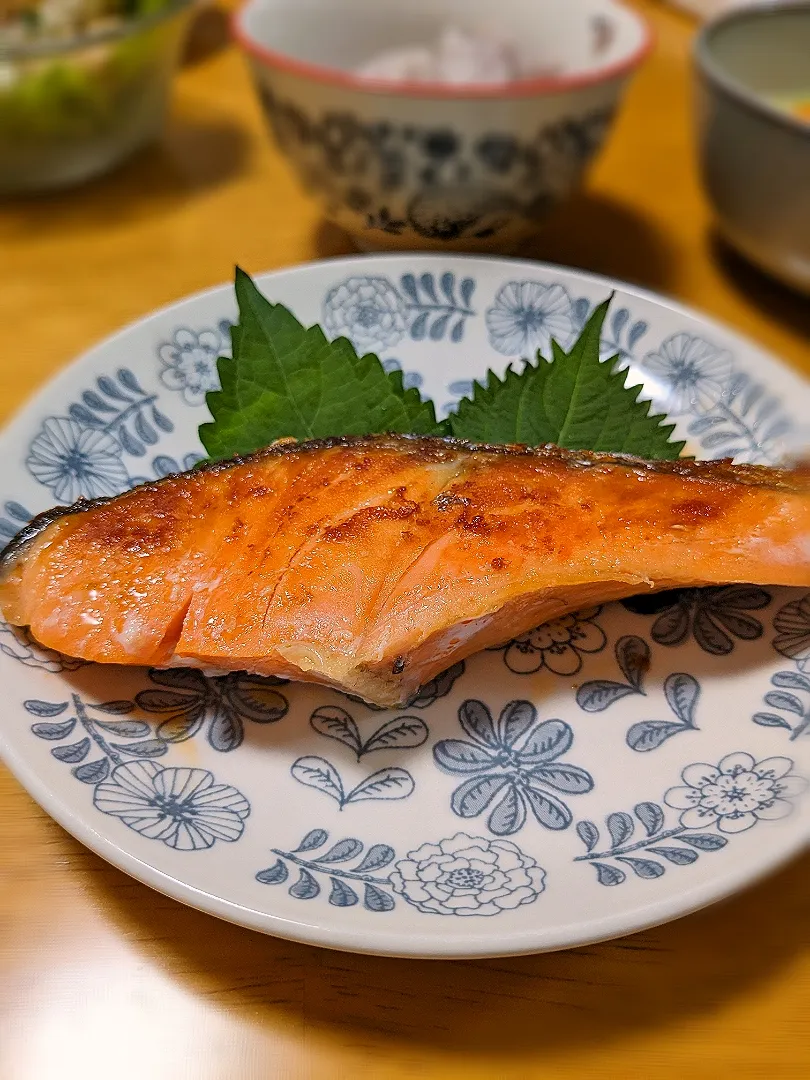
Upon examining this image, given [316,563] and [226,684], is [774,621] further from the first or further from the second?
[226,684]

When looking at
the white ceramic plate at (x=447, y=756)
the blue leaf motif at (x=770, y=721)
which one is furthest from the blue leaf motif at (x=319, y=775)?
the blue leaf motif at (x=770, y=721)

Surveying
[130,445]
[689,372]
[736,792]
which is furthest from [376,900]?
[689,372]

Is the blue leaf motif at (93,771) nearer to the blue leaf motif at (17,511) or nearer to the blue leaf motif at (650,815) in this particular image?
the blue leaf motif at (17,511)

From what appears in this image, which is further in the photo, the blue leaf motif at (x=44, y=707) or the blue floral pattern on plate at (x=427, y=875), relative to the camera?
the blue leaf motif at (x=44, y=707)

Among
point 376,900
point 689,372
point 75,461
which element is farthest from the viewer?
point 689,372

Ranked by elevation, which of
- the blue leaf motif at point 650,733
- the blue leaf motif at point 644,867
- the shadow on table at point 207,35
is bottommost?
the blue leaf motif at point 650,733

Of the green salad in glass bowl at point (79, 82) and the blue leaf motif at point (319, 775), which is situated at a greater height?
the green salad in glass bowl at point (79, 82)

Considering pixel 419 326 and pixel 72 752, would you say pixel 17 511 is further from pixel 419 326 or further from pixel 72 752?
pixel 419 326

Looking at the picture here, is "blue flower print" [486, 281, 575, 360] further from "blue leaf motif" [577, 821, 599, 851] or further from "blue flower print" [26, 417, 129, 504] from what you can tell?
"blue leaf motif" [577, 821, 599, 851]
